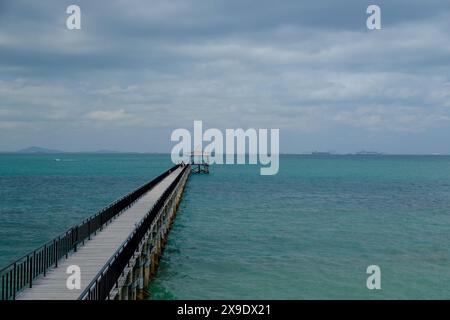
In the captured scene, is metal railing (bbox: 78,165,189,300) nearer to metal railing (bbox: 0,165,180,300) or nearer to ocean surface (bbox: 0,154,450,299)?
metal railing (bbox: 0,165,180,300)

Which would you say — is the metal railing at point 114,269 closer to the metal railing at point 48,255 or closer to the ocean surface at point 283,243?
the metal railing at point 48,255

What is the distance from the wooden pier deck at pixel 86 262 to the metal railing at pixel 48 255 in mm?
275

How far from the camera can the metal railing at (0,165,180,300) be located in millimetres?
14022

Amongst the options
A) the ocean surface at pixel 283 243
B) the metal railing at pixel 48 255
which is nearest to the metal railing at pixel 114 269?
the metal railing at pixel 48 255

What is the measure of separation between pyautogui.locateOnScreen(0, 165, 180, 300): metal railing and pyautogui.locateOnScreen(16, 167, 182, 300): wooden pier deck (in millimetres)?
275

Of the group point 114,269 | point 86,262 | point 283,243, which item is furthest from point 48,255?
point 283,243

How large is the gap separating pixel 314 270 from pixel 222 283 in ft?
16.2

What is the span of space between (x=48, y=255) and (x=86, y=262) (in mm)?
3788

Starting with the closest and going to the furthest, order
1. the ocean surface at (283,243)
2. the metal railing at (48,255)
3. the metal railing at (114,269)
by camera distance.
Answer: the metal railing at (114,269) → the metal railing at (48,255) → the ocean surface at (283,243)

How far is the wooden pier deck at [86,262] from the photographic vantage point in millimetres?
13562

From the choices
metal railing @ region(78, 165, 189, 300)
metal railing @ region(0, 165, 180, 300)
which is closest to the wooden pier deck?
metal railing @ region(0, 165, 180, 300)

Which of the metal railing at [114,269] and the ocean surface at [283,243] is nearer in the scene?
the metal railing at [114,269]

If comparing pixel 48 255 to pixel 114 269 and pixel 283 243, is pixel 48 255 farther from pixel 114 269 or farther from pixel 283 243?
pixel 283 243
